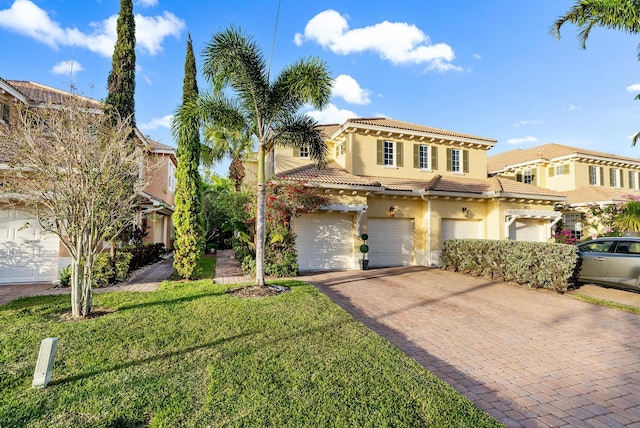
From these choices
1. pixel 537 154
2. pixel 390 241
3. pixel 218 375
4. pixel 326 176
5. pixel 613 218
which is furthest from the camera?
pixel 537 154

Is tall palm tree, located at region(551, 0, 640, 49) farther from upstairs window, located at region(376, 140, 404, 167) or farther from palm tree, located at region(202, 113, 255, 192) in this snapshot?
palm tree, located at region(202, 113, 255, 192)

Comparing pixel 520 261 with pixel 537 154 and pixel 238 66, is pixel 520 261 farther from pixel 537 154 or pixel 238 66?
pixel 537 154

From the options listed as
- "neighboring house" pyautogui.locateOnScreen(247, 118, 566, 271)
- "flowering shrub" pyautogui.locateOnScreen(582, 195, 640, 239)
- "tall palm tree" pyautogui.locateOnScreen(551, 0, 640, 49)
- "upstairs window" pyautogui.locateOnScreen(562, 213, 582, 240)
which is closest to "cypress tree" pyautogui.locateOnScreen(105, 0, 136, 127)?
"neighboring house" pyautogui.locateOnScreen(247, 118, 566, 271)

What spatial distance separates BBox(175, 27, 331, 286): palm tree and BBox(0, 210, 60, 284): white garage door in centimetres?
631

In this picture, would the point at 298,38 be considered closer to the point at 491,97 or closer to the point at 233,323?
the point at 233,323

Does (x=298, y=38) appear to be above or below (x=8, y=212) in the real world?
above

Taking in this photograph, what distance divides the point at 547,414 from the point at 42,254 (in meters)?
13.8

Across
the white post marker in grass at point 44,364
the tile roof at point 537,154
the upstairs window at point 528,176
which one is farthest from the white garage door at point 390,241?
the tile roof at point 537,154

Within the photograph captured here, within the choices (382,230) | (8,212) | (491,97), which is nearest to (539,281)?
(382,230)

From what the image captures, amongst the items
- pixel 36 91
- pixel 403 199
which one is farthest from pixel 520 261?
pixel 36 91

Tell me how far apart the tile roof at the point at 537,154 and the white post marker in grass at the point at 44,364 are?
27716mm

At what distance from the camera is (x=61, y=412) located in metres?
3.15

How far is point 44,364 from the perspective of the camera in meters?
3.69

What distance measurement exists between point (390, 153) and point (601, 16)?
9.25m
